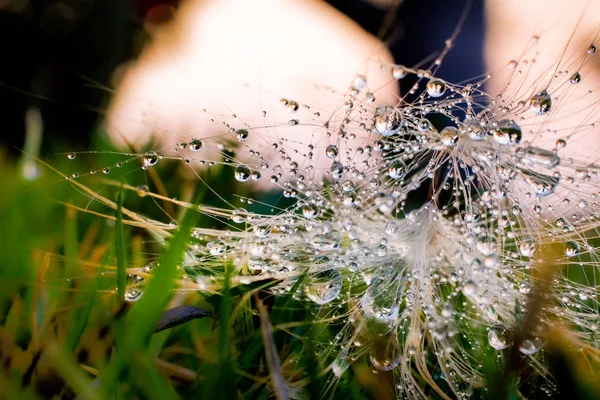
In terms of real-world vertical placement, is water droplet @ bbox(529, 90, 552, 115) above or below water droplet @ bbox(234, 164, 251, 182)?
above

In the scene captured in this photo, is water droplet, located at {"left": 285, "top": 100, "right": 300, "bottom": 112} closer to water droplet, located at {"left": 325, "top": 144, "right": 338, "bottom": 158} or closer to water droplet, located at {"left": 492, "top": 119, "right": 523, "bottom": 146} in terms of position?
water droplet, located at {"left": 325, "top": 144, "right": 338, "bottom": 158}

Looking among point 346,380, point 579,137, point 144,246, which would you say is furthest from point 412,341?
point 144,246

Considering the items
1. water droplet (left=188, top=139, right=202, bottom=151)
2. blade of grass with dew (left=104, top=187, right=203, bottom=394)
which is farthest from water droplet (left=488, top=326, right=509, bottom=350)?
water droplet (left=188, top=139, right=202, bottom=151)

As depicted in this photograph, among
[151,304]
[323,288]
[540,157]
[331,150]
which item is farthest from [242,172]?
Answer: [540,157]

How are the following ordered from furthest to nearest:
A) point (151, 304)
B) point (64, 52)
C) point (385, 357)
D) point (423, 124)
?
1. point (64, 52)
2. point (423, 124)
3. point (385, 357)
4. point (151, 304)

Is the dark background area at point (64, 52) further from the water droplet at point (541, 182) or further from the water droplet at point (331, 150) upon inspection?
the water droplet at point (541, 182)

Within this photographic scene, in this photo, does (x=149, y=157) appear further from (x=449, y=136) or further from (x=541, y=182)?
(x=541, y=182)
